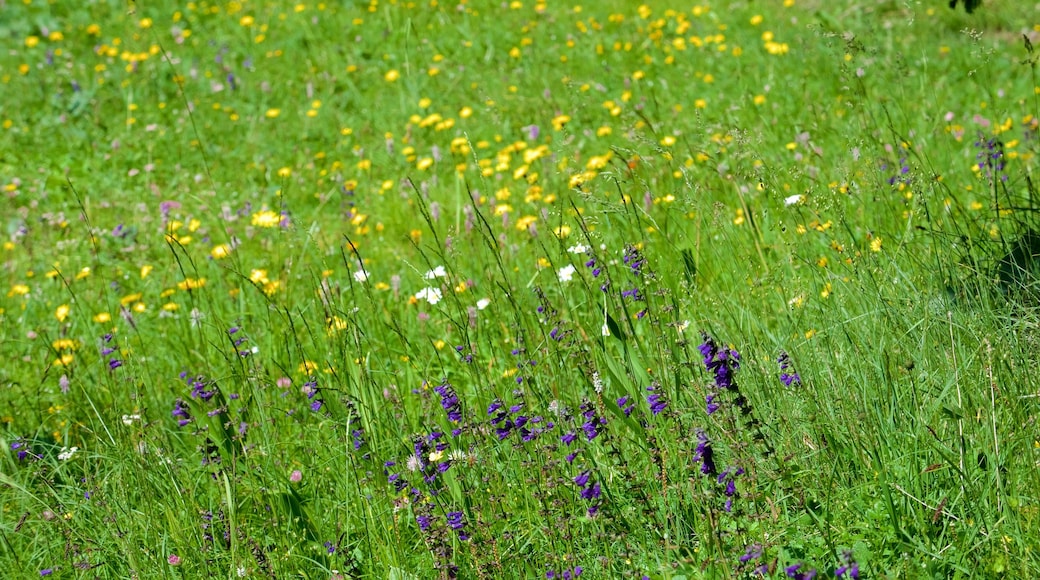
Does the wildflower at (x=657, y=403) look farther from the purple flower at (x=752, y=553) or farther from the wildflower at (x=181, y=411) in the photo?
the wildflower at (x=181, y=411)

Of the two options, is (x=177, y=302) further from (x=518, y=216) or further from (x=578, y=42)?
(x=578, y=42)

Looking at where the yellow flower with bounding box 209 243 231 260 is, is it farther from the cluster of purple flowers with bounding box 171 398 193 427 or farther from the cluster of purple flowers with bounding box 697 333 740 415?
the cluster of purple flowers with bounding box 697 333 740 415

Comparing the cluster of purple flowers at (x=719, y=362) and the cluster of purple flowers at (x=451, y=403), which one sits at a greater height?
the cluster of purple flowers at (x=719, y=362)

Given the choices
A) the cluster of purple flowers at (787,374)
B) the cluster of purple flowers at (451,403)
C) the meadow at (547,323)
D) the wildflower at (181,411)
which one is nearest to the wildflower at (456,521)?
the meadow at (547,323)

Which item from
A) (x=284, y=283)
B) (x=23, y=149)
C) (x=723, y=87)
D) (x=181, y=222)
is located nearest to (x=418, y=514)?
(x=284, y=283)

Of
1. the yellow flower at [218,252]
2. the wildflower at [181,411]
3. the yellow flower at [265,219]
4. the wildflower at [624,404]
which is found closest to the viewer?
the wildflower at [624,404]

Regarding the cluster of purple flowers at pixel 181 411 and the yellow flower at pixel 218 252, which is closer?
the cluster of purple flowers at pixel 181 411

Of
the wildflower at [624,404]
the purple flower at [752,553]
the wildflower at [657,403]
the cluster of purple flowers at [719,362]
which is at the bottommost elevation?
the wildflower at [624,404]

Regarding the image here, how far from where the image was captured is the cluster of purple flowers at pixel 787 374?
2332 millimetres

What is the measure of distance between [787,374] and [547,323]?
753mm

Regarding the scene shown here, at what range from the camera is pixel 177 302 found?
441 centimetres

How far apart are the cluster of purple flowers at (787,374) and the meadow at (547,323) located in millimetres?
27

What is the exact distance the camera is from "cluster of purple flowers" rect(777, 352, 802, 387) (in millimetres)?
2332

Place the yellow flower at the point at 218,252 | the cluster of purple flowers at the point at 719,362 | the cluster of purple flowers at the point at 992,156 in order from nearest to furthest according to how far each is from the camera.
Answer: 1. the cluster of purple flowers at the point at 719,362
2. the cluster of purple flowers at the point at 992,156
3. the yellow flower at the point at 218,252
